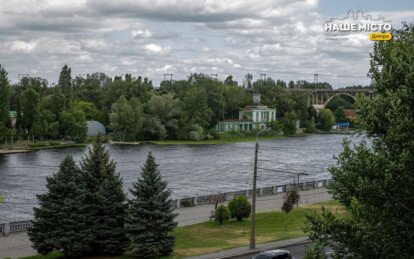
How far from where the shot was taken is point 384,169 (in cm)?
1003

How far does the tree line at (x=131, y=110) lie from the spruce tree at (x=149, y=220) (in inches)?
2798

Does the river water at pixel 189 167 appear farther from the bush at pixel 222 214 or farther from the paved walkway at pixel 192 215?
the bush at pixel 222 214

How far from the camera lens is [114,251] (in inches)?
954

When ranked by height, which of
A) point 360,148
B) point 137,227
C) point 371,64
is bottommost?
point 137,227

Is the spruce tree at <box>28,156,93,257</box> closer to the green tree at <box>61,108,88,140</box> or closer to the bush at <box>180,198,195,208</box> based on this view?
the bush at <box>180,198,195,208</box>

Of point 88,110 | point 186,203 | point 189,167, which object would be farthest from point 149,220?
point 88,110

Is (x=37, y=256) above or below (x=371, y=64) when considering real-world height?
below

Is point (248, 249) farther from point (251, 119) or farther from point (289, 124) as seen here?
point (251, 119)

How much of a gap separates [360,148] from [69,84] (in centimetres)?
12072

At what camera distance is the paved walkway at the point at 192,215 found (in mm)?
26219

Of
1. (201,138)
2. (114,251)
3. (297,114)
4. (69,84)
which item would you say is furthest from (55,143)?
(114,251)

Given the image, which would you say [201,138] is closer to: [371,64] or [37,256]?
[37,256]

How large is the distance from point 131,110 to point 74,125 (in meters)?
10.6

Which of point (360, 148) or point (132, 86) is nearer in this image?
point (360, 148)
